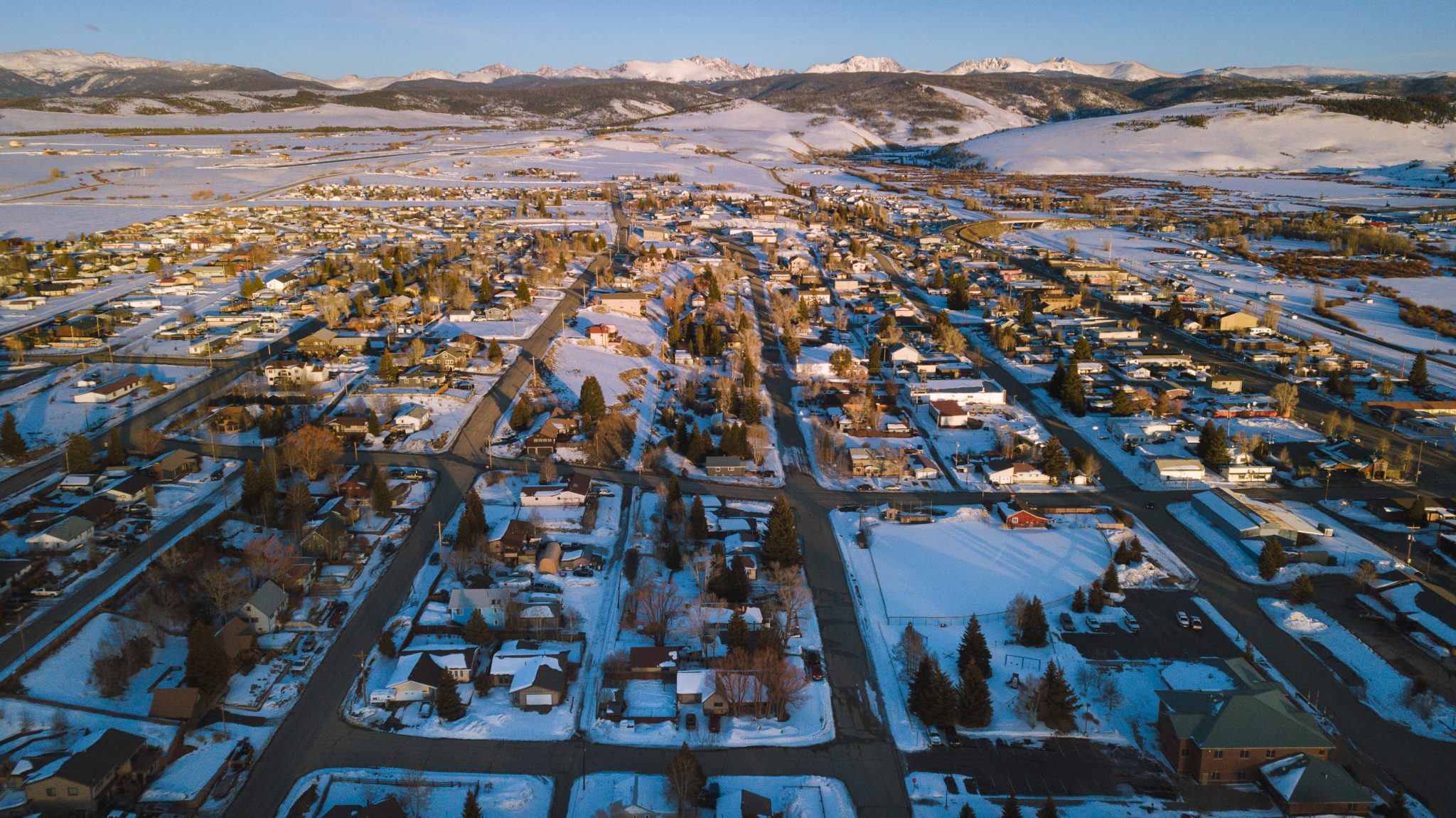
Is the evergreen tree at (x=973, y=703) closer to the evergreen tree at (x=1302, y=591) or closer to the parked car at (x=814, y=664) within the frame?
the parked car at (x=814, y=664)

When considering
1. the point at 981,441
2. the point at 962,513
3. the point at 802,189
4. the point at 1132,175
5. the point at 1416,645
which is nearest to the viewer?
the point at 1416,645

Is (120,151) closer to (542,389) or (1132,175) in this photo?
(542,389)

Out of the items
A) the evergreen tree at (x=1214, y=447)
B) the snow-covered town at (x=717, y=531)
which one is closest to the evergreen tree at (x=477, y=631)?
the snow-covered town at (x=717, y=531)

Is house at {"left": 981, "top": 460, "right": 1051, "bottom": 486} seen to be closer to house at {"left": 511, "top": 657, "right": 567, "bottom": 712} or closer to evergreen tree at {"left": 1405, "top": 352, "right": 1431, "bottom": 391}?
house at {"left": 511, "top": 657, "right": 567, "bottom": 712}

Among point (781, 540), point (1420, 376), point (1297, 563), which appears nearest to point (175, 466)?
point (781, 540)

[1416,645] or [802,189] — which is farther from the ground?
[802,189]

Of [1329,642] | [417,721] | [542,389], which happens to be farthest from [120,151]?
[1329,642]

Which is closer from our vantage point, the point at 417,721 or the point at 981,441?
the point at 417,721
